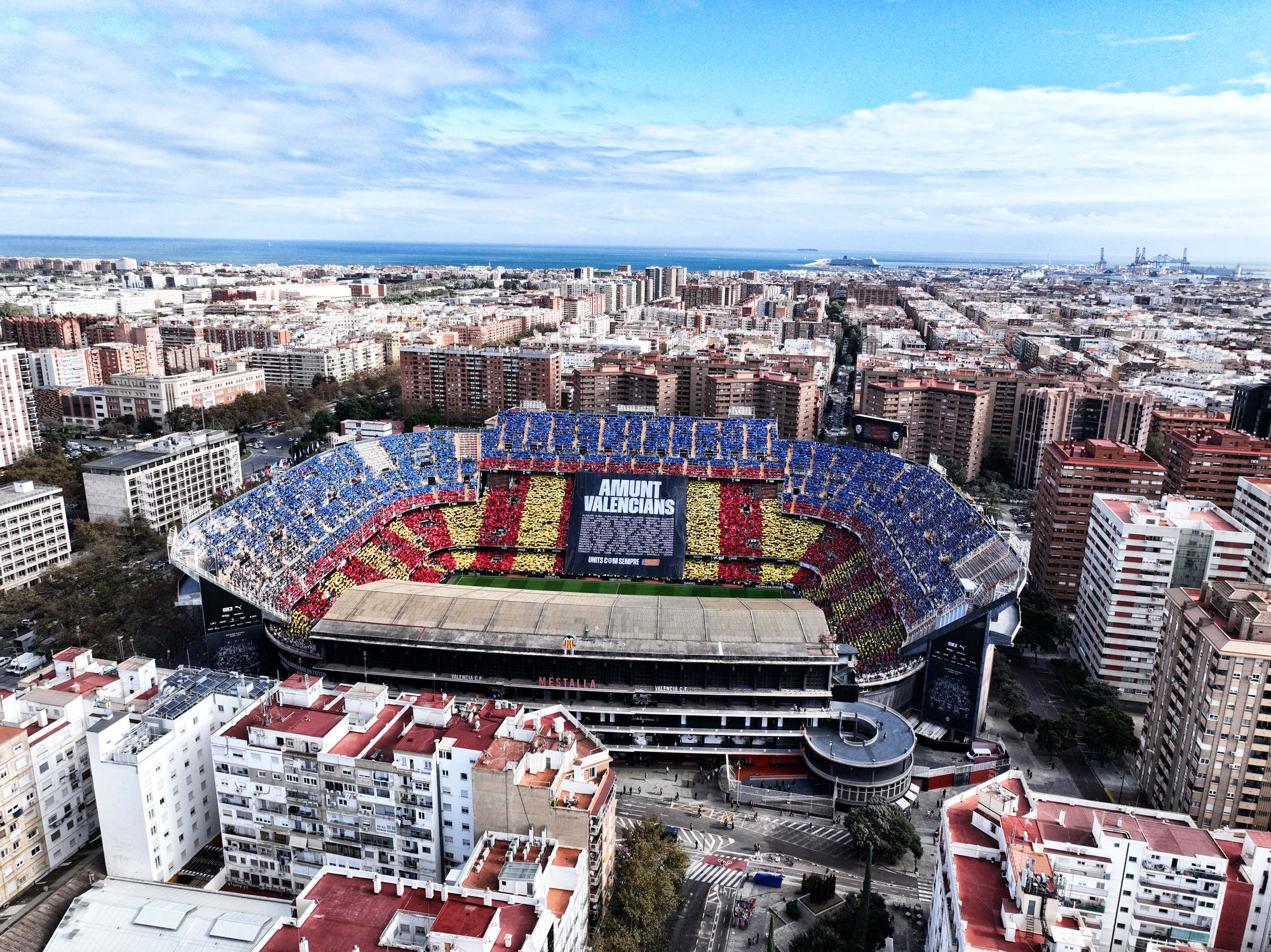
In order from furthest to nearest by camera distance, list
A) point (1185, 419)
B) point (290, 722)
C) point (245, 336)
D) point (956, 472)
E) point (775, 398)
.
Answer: point (245, 336)
point (775, 398)
point (956, 472)
point (1185, 419)
point (290, 722)

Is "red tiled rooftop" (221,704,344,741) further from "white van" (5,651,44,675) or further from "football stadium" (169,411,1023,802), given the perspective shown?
"white van" (5,651,44,675)

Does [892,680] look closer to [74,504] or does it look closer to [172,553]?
[172,553]

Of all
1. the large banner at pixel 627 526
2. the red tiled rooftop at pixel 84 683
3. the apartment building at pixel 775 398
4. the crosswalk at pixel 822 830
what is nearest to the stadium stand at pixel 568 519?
the large banner at pixel 627 526

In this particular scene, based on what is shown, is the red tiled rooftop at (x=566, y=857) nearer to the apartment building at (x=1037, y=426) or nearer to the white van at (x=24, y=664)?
the white van at (x=24, y=664)

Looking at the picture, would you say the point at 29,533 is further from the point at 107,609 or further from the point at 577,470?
the point at 577,470

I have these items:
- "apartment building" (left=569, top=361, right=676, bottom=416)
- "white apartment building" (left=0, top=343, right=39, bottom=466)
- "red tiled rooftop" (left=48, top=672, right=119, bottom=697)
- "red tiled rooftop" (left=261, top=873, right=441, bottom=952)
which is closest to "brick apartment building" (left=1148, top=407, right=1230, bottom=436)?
"apartment building" (left=569, top=361, right=676, bottom=416)

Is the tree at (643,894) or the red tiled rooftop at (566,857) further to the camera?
the tree at (643,894)

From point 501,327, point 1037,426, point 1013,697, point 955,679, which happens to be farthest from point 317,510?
point 501,327
